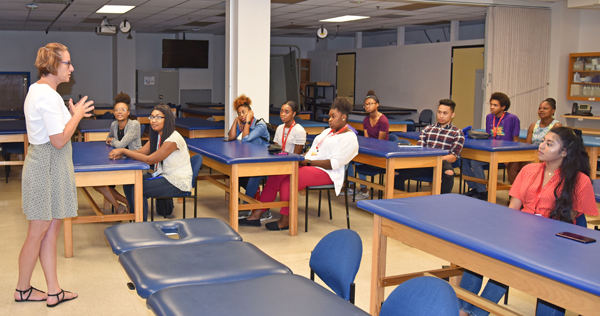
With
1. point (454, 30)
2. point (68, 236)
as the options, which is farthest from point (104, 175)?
point (454, 30)

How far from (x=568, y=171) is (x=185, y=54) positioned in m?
10.2

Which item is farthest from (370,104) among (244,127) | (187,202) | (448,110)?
(187,202)

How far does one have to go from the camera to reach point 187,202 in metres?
5.79

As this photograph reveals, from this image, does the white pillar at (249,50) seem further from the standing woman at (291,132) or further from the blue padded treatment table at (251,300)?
the blue padded treatment table at (251,300)

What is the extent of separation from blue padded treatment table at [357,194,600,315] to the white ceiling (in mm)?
5531

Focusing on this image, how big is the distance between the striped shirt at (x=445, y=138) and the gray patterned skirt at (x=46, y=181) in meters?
3.50

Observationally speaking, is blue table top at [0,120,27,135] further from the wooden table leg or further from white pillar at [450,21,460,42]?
white pillar at [450,21,460,42]

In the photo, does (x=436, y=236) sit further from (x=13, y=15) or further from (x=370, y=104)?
(x=13, y=15)

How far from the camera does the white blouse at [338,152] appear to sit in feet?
14.6

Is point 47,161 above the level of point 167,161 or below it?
above

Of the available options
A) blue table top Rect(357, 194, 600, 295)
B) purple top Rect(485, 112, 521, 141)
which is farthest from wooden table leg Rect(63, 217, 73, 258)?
purple top Rect(485, 112, 521, 141)

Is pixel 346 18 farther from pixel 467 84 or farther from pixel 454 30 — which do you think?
pixel 467 84

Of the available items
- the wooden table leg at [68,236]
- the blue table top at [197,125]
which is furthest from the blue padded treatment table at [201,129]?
the wooden table leg at [68,236]

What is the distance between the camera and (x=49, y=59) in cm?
273
